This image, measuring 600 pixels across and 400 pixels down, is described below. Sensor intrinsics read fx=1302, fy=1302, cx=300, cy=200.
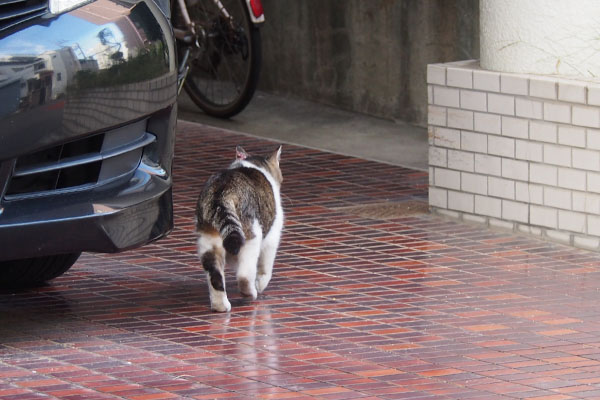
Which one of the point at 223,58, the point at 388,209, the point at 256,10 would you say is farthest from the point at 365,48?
the point at 388,209

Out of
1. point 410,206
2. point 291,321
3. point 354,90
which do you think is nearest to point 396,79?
point 354,90

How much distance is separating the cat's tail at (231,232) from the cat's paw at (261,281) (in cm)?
51

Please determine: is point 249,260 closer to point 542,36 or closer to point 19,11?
point 19,11

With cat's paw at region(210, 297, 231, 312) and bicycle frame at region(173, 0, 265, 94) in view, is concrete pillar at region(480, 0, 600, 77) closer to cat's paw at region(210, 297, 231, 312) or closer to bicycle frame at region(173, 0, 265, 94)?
cat's paw at region(210, 297, 231, 312)

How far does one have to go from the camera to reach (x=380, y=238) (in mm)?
7586

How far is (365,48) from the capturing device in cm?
1128

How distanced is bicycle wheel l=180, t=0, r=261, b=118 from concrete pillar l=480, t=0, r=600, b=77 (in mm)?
3515

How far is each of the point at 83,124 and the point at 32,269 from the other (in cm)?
155

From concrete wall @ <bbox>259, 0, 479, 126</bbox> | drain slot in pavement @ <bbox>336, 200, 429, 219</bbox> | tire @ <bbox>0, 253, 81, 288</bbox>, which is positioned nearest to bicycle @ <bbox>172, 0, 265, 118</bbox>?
concrete wall @ <bbox>259, 0, 479, 126</bbox>

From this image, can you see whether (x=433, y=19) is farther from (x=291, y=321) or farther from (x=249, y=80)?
(x=291, y=321)

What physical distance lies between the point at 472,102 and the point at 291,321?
2.43 meters

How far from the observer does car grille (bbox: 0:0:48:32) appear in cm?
509

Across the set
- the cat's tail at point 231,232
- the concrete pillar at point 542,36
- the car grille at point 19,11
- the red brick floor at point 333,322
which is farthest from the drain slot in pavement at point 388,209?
the car grille at point 19,11

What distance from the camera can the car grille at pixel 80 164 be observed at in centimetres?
513
